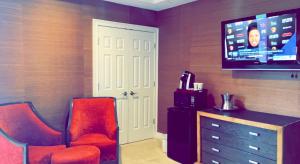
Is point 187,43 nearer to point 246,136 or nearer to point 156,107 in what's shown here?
point 156,107

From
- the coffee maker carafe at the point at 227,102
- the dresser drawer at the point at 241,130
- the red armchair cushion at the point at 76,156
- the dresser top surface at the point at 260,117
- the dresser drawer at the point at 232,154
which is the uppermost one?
the coffee maker carafe at the point at 227,102

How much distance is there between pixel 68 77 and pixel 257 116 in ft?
8.47

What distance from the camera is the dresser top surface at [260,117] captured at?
2.71m

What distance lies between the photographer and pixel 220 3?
3699 millimetres

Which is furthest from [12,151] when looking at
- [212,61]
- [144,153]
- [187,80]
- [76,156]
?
[212,61]

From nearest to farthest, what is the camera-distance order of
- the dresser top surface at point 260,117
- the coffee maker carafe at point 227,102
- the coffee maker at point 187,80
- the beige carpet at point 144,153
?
the dresser top surface at point 260,117 < the coffee maker carafe at point 227,102 < the beige carpet at point 144,153 < the coffee maker at point 187,80

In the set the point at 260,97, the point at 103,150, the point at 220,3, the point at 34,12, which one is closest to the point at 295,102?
the point at 260,97

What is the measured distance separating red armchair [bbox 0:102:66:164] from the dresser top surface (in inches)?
75.7

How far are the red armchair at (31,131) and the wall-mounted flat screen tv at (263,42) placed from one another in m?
2.34

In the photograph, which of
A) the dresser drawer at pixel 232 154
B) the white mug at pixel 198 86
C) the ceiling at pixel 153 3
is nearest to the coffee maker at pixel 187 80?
the white mug at pixel 198 86

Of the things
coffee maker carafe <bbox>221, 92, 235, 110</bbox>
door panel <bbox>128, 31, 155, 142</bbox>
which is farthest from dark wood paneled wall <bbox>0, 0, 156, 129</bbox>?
coffee maker carafe <bbox>221, 92, 235, 110</bbox>

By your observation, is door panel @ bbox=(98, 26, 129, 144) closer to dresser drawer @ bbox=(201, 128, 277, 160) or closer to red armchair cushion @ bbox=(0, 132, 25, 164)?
dresser drawer @ bbox=(201, 128, 277, 160)

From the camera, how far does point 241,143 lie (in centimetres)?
287

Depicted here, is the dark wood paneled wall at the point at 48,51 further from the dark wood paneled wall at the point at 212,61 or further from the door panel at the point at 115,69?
the dark wood paneled wall at the point at 212,61
